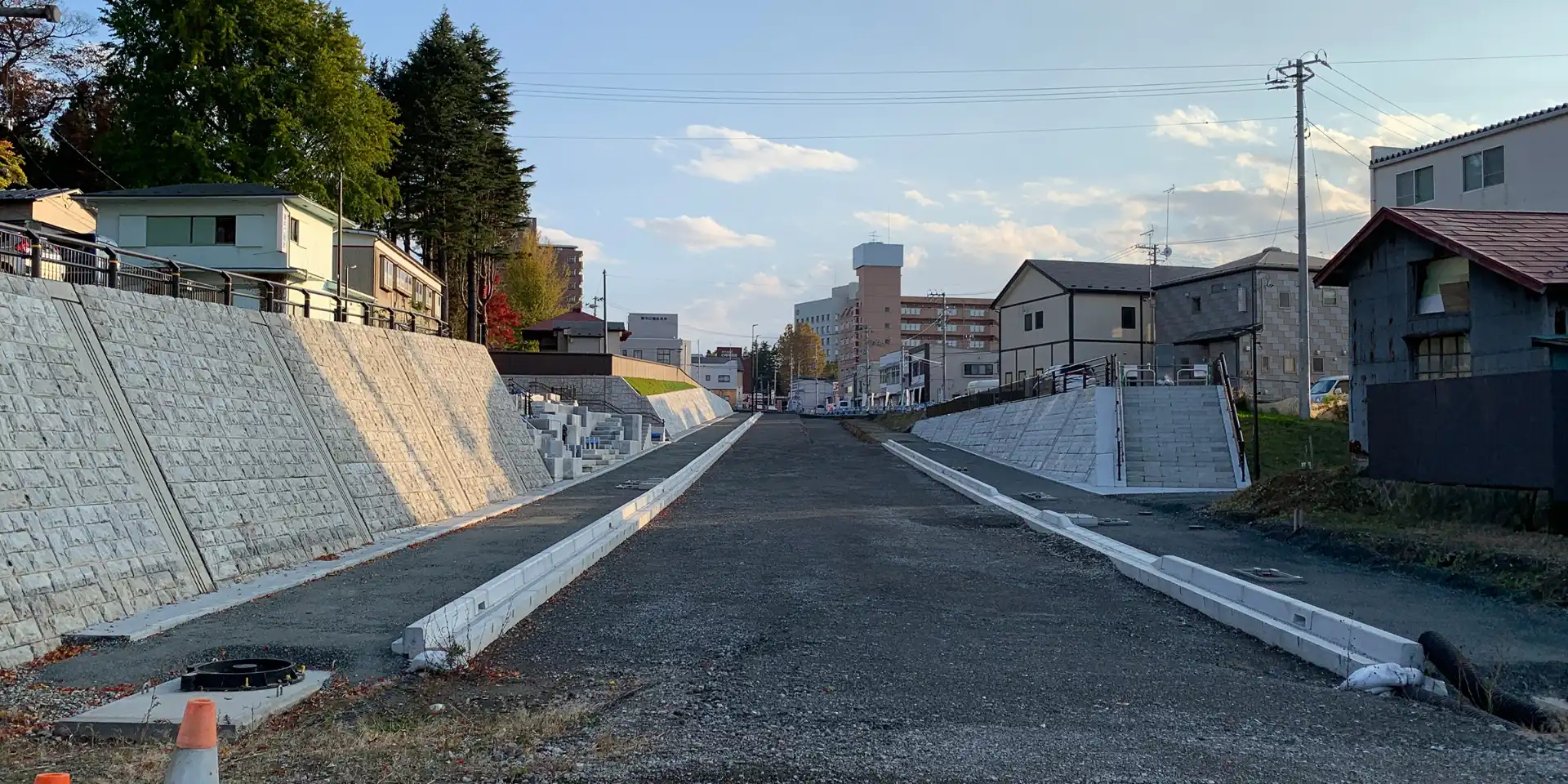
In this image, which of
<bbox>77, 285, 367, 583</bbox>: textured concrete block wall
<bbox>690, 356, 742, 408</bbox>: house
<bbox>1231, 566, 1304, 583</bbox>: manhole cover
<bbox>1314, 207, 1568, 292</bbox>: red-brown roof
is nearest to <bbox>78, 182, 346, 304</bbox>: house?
<bbox>77, 285, 367, 583</bbox>: textured concrete block wall

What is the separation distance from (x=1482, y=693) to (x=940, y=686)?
382 cm

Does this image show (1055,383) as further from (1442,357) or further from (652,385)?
(652,385)

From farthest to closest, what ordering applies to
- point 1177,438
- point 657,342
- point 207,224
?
1. point 657,342
2. point 207,224
3. point 1177,438

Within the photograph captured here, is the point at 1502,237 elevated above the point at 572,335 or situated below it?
below

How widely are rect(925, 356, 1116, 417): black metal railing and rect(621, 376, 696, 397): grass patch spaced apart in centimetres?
1582

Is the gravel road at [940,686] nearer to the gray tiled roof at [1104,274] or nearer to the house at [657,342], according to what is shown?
the gray tiled roof at [1104,274]

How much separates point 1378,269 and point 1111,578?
13798 millimetres

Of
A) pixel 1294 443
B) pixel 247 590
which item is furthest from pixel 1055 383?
pixel 247 590

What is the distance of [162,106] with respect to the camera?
37938 mm

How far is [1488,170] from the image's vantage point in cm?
3134

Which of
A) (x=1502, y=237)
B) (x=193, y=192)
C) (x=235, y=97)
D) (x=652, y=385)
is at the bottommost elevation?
(x=652, y=385)

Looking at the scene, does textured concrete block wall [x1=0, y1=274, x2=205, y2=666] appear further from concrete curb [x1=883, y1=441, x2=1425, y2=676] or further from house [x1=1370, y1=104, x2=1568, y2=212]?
house [x1=1370, y1=104, x2=1568, y2=212]

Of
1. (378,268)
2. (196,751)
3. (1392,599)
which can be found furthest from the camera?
(378,268)

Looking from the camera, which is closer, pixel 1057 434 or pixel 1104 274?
pixel 1057 434
